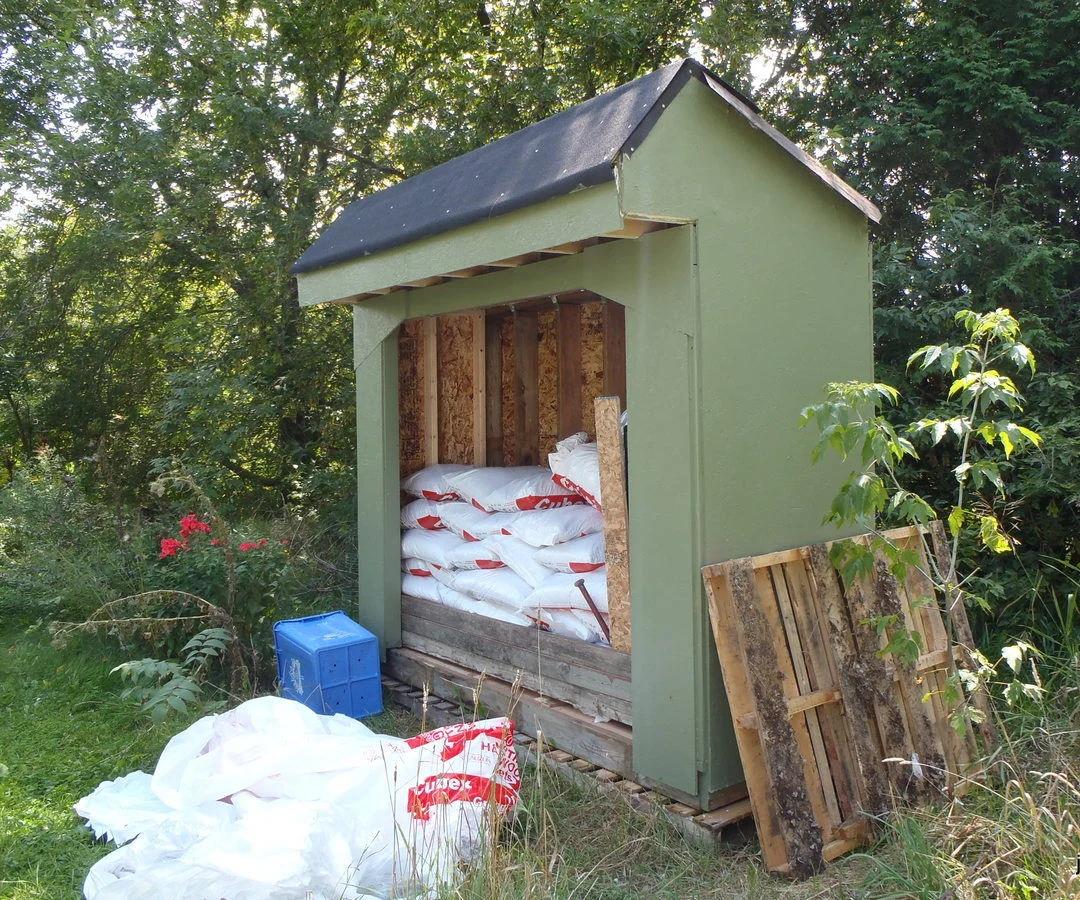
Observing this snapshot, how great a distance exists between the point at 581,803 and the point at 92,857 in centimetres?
186

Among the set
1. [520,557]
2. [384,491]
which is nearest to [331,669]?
[384,491]

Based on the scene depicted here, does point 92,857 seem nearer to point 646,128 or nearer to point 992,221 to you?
point 646,128

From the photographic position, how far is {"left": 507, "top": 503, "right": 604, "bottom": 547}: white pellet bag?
4297mm

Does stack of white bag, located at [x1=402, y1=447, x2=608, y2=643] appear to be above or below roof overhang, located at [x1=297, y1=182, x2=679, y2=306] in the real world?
below

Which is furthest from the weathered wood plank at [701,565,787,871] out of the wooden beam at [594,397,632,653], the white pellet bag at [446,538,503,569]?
the white pellet bag at [446,538,503,569]

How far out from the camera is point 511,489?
480 cm

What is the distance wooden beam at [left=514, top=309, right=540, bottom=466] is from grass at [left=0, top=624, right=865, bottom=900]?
1840mm

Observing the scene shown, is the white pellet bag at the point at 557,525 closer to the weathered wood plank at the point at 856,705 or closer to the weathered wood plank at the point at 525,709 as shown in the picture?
the weathered wood plank at the point at 525,709

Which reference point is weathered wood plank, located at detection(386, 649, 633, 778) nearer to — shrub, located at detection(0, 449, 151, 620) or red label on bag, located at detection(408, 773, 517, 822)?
red label on bag, located at detection(408, 773, 517, 822)

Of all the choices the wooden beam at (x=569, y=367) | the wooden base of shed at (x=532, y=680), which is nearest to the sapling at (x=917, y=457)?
the wooden base of shed at (x=532, y=680)

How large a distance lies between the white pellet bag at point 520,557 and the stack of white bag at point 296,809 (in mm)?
966

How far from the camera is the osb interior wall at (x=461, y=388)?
569 centimetres

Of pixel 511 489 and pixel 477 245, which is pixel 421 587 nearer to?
pixel 511 489

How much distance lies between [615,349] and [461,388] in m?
1.30
